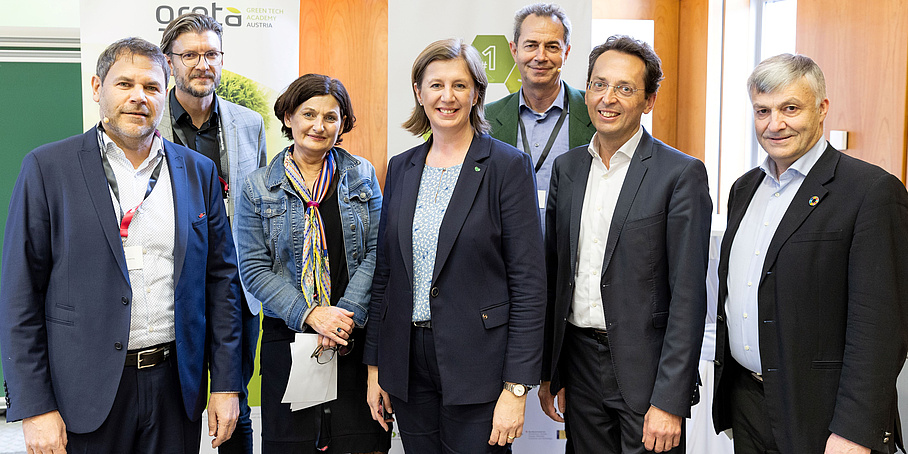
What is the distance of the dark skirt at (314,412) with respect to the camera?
2.29 metres

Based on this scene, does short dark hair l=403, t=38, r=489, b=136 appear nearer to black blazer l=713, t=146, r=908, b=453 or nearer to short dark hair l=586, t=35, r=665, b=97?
short dark hair l=586, t=35, r=665, b=97

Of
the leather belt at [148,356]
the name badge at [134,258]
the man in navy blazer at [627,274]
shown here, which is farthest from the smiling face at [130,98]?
the man in navy blazer at [627,274]

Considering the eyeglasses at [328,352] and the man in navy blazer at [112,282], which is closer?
the man in navy blazer at [112,282]

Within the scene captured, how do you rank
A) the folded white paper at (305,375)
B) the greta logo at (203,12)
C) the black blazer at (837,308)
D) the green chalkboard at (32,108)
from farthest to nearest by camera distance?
the green chalkboard at (32,108)
the greta logo at (203,12)
the folded white paper at (305,375)
the black blazer at (837,308)

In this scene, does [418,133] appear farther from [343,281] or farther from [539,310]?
[539,310]

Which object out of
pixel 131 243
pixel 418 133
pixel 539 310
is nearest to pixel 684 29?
pixel 418 133

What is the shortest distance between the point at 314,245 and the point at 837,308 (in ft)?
5.45

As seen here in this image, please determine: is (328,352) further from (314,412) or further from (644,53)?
(644,53)

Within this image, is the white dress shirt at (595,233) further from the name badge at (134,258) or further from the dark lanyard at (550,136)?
the name badge at (134,258)

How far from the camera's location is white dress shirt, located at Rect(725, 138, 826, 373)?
1809mm

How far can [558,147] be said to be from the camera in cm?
287

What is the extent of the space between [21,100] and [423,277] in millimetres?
4085

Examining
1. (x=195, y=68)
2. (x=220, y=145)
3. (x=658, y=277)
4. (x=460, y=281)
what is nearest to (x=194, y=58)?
(x=195, y=68)

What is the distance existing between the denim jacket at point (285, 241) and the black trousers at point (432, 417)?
351 millimetres
